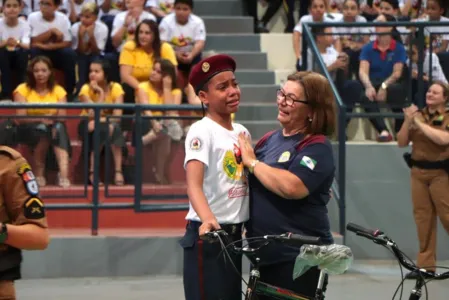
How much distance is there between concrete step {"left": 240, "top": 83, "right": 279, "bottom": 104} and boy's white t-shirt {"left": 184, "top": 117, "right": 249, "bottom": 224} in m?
7.46

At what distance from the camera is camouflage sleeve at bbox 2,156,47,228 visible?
401 cm

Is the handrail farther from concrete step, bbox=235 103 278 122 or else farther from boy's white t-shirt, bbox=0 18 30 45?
boy's white t-shirt, bbox=0 18 30 45

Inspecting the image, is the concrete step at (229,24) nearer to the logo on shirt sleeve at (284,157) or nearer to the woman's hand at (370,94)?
the woman's hand at (370,94)

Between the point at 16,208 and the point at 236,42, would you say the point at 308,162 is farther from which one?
the point at 236,42

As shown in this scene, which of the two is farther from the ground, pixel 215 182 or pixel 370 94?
pixel 370 94

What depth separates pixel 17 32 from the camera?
12.1 meters

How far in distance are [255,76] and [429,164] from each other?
145 inches

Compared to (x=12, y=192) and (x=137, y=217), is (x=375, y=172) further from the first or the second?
(x=12, y=192)

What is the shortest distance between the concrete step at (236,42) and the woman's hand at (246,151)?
843 cm

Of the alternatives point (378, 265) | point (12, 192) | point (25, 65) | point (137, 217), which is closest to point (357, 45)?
point (378, 265)

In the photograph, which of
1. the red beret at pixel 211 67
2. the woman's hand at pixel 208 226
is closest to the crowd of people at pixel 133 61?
the red beret at pixel 211 67

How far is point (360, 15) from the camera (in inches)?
517

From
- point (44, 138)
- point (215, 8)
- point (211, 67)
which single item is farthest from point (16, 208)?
point (215, 8)

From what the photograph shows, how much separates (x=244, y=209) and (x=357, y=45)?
20.6 ft
